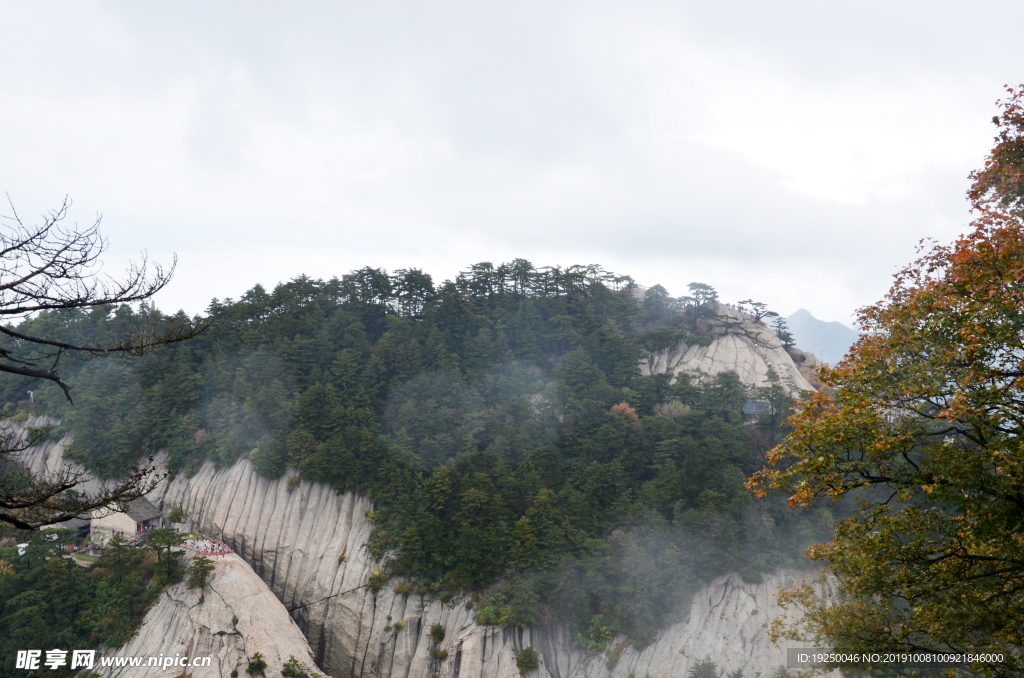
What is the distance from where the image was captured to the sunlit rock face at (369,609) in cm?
2248

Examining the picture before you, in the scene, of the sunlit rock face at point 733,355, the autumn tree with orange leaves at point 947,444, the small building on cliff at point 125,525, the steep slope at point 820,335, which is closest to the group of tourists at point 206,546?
the small building on cliff at point 125,525

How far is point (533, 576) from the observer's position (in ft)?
78.8

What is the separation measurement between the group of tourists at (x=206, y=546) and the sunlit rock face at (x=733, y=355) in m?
30.6

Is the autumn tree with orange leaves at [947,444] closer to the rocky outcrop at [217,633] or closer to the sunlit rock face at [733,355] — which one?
the rocky outcrop at [217,633]

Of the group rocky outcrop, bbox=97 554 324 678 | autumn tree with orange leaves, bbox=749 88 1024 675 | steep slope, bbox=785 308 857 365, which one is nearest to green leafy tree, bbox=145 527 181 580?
rocky outcrop, bbox=97 554 324 678

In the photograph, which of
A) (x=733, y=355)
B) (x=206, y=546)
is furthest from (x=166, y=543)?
(x=733, y=355)

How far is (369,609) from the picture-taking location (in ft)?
84.6

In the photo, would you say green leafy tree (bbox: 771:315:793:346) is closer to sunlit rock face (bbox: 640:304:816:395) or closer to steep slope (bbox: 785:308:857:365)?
sunlit rock face (bbox: 640:304:816:395)

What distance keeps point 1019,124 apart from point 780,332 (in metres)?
37.3

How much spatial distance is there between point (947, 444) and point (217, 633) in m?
27.4

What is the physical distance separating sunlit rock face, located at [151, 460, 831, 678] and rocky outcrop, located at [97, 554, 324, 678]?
8.09ft

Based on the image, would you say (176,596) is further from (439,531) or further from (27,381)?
(27,381)

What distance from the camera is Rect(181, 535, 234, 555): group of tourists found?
26688 millimetres

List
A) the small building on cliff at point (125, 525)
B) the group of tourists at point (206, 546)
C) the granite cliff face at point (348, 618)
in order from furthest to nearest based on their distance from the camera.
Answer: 1. the small building on cliff at point (125, 525)
2. the group of tourists at point (206, 546)
3. the granite cliff face at point (348, 618)
